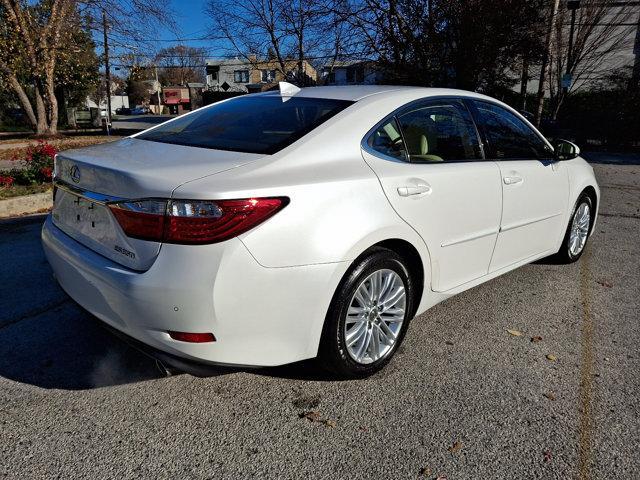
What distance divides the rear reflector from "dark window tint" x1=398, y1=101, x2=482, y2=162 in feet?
5.10

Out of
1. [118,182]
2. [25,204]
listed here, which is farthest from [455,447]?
[25,204]

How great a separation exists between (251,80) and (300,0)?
58.9 m

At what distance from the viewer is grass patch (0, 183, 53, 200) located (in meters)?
7.16

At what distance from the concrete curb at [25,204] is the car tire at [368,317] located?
5.72 m

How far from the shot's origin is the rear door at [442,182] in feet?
9.46

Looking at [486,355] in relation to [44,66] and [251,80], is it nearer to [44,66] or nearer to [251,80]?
[44,66]

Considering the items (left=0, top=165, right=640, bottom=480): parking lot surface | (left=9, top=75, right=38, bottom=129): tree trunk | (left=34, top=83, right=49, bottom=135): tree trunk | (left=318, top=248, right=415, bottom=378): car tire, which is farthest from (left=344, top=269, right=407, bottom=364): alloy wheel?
(left=34, top=83, right=49, bottom=135): tree trunk

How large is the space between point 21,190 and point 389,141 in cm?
649

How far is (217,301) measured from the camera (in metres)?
2.19

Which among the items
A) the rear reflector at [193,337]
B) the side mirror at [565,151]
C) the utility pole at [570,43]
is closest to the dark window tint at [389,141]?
the rear reflector at [193,337]

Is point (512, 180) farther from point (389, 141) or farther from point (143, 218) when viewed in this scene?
point (143, 218)

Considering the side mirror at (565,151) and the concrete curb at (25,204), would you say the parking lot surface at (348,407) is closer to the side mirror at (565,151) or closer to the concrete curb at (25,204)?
the side mirror at (565,151)

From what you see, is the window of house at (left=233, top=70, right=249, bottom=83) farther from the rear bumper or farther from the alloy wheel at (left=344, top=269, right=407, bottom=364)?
the rear bumper

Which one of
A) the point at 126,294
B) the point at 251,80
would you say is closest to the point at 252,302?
the point at 126,294
